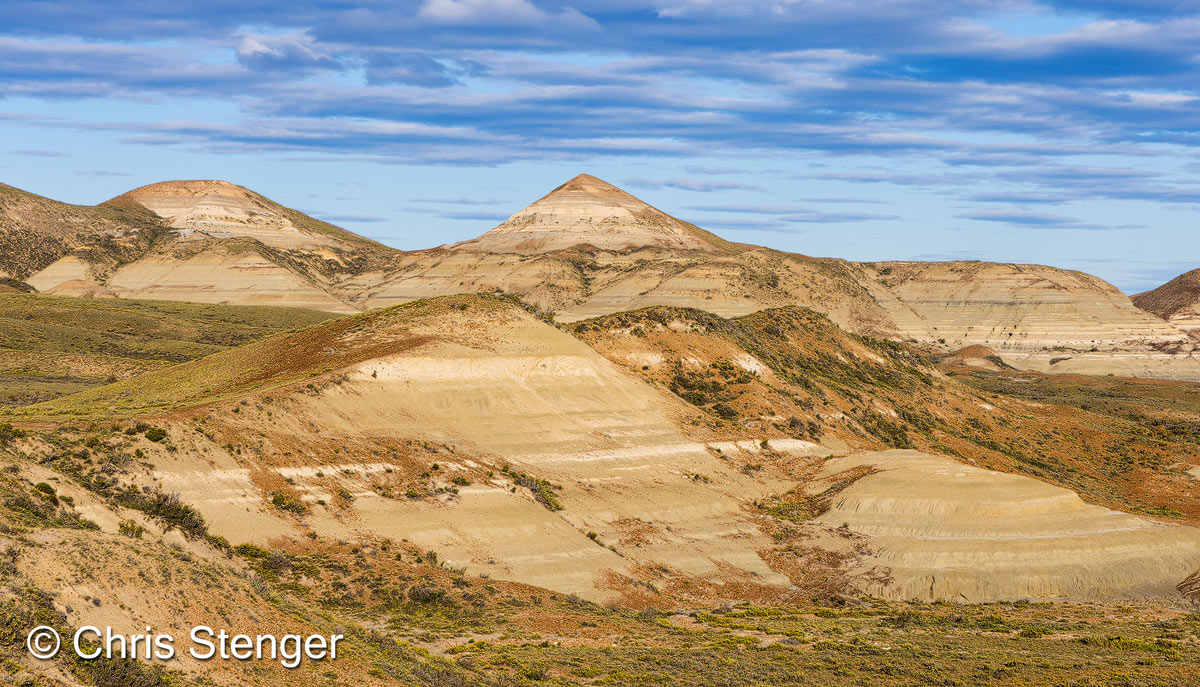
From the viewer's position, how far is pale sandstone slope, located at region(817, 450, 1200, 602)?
42406mm

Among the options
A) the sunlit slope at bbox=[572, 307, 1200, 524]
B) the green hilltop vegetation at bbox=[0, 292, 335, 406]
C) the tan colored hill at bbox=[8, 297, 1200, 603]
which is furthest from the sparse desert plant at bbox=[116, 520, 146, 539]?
the green hilltop vegetation at bbox=[0, 292, 335, 406]

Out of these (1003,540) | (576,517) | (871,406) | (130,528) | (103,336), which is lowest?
(576,517)

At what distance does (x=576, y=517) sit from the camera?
46656mm

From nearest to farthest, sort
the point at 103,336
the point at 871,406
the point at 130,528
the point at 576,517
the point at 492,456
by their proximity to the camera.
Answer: the point at 130,528, the point at 576,517, the point at 492,456, the point at 871,406, the point at 103,336

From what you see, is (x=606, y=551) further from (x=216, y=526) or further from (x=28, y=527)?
(x=28, y=527)

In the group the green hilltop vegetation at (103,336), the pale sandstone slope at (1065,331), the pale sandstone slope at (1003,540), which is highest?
the pale sandstone slope at (1065,331)

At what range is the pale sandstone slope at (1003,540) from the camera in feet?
139

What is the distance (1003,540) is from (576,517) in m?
19.2

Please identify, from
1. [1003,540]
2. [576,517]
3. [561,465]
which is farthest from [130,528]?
[1003,540]

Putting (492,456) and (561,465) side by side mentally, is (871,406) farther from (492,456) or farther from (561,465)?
(492,456)

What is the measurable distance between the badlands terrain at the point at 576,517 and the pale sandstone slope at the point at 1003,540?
0.15m

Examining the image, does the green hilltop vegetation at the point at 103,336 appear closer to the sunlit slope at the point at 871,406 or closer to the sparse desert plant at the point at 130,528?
the sunlit slope at the point at 871,406

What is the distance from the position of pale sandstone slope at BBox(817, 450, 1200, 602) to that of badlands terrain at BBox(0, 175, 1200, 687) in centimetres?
15

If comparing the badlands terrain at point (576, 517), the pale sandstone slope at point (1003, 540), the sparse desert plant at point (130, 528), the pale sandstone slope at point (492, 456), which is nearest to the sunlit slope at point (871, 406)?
the badlands terrain at point (576, 517)
